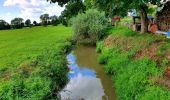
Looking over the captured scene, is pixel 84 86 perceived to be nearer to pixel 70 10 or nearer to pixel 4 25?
pixel 70 10

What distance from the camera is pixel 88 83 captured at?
57.2ft

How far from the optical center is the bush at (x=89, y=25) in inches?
1329

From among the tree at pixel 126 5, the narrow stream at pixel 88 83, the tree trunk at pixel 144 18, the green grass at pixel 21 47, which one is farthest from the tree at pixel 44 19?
the narrow stream at pixel 88 83

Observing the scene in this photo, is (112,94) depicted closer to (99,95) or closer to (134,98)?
(99,95)

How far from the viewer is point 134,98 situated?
11.5m

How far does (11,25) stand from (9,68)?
75117 mm

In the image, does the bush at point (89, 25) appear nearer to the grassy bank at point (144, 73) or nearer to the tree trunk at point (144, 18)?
the tree trunk at point (144, 18)

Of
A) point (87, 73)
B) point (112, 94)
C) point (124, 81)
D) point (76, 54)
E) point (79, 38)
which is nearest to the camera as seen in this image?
point (124, 81)

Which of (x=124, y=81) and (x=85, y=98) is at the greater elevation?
(x=124, y=81)

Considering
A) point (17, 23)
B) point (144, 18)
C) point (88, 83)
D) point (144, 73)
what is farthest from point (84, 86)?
point (17, 23)

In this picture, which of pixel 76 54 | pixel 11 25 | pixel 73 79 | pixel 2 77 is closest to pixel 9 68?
pixel 2 77

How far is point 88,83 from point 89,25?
1738 centimetres

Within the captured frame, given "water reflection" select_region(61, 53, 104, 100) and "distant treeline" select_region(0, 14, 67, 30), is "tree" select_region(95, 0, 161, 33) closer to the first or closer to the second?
"water reflection" select_region(61, 53, 104, 100)

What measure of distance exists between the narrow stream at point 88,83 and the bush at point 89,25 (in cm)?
860
